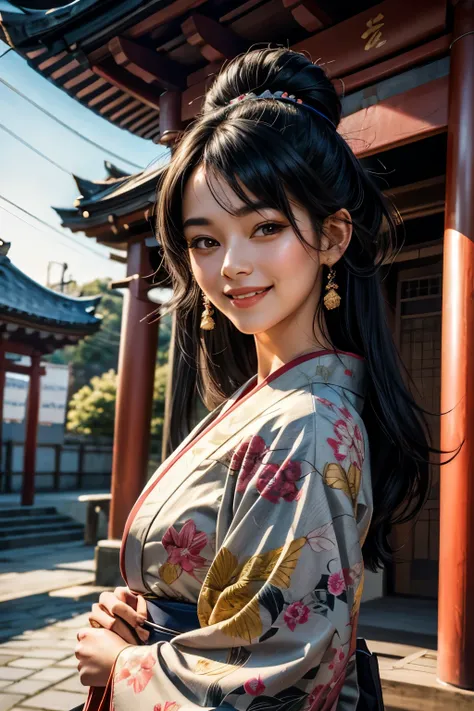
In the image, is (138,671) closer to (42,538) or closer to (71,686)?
(71,686)

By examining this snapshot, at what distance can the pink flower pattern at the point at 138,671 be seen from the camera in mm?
1180

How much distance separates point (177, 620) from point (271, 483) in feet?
1.13

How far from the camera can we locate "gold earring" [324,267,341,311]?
4.80 feet

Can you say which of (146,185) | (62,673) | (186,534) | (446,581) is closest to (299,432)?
(186,534)

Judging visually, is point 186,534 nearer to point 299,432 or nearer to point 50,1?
point 299,432

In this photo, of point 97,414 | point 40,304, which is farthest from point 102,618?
point 97,414

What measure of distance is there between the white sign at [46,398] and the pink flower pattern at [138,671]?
20836 mm

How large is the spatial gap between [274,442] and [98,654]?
54 cm

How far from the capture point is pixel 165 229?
5.04 ft

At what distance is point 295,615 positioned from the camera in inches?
42.7

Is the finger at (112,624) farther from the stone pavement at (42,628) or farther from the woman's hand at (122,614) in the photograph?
the stone pavement at (42,628)

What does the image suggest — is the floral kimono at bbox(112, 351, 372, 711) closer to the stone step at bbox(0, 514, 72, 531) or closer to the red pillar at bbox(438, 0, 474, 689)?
the red pillar at bbox(438, 0, 474, 689)

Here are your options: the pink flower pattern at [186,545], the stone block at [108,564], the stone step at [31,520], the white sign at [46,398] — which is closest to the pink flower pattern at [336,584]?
the pink flower pattern at [186,545]

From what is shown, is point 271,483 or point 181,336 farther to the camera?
point 181,336
